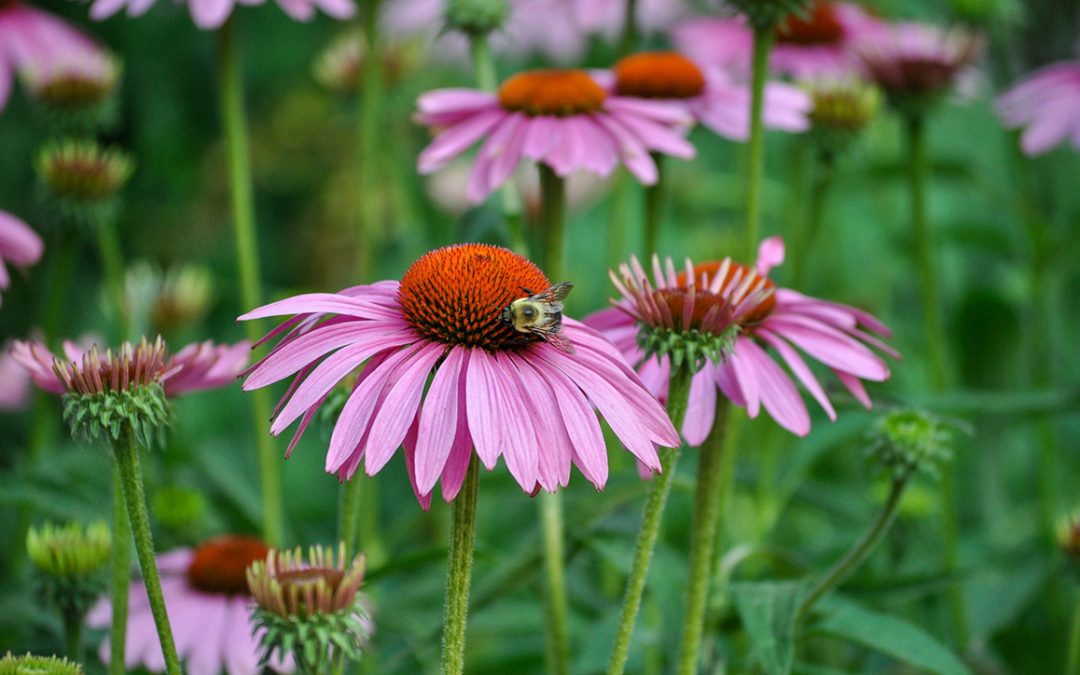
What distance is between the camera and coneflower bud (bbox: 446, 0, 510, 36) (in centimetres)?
104

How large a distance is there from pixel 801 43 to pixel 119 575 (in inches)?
39.6

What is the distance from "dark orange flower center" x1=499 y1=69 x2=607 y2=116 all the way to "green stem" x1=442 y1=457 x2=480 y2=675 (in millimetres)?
417

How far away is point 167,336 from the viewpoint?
1371 millimetres

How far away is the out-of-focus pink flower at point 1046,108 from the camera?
4.04 ft

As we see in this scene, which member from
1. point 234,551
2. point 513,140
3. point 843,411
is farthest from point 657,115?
point 234,551

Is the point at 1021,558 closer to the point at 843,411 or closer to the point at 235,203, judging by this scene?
the point at 843,411

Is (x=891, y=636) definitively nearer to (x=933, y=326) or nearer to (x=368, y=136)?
(x=933, y=326)

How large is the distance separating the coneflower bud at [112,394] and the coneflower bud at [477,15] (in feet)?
1.72

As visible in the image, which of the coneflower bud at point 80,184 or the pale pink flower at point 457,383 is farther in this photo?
the coneflower bud at point 80,184

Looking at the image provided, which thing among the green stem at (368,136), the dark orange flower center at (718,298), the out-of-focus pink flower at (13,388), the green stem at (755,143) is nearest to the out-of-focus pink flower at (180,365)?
the dark orange flower center at (718,298)

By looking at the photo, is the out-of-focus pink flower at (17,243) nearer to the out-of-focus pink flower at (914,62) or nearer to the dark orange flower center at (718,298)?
the dark orange flower center at (718,298)

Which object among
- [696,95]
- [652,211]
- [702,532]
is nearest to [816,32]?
[696,95]

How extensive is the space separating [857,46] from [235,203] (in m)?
0.71

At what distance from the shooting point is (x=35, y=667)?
0.57 metres
